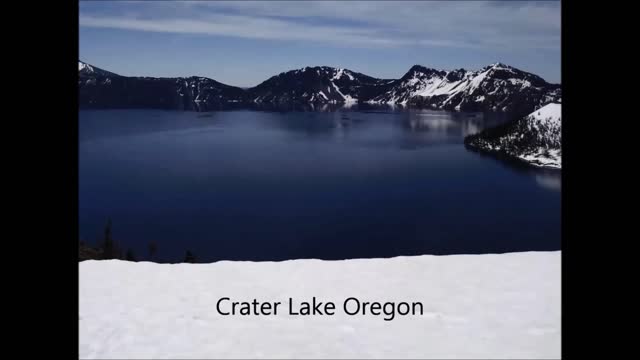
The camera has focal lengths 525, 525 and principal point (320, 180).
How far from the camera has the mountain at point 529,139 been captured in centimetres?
8925

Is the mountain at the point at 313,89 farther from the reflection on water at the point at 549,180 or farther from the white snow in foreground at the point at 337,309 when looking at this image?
the white snow in foreground at the point at 337,309

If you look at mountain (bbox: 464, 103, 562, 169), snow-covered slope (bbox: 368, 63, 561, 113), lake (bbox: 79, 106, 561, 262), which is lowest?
lake (bbox: 79, 106, 561, 262)

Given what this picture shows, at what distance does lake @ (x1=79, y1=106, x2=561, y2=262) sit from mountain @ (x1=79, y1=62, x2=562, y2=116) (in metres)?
39.4

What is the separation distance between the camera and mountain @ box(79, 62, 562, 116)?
5527 inches

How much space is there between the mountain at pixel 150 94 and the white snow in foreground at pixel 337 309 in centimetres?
13398

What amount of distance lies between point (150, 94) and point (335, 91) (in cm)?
5793

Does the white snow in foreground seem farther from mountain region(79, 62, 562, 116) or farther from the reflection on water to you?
mountain region(79, 62, 562, 116)

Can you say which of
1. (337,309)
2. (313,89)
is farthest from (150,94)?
(337,309)

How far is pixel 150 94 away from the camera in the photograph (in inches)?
5561

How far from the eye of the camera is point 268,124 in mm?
130750

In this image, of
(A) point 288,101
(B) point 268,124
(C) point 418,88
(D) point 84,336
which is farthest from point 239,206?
(C) point 418,88

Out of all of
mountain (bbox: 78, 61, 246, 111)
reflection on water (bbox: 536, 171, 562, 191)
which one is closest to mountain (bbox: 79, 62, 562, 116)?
mountain (bbox: 78, 61, 246, 111)
